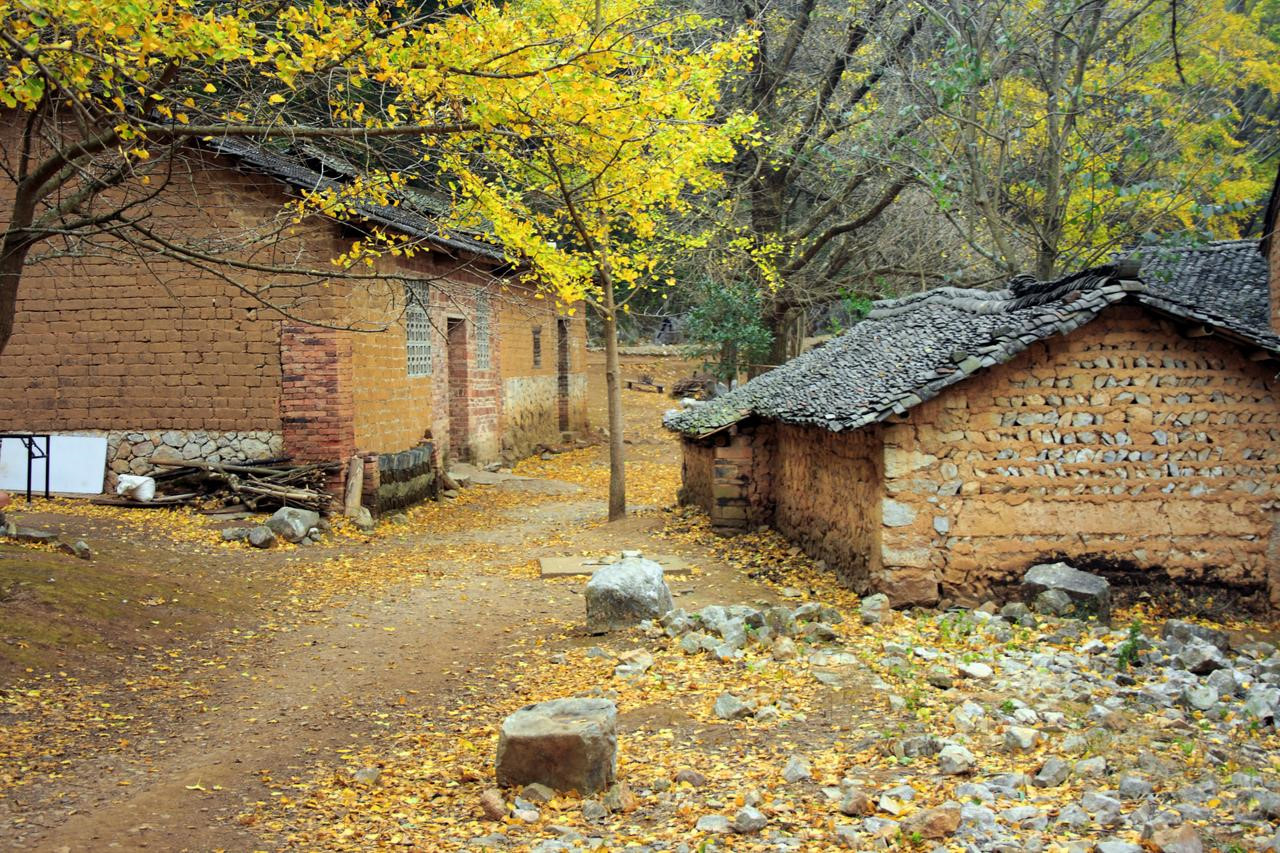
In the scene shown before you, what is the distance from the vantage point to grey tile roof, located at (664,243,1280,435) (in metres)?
9.20

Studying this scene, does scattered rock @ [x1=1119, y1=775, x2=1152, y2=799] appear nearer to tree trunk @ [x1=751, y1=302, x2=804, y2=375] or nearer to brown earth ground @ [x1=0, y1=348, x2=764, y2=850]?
brown earth ground @ [x1=0, y1=348, x2=764, y2=850]

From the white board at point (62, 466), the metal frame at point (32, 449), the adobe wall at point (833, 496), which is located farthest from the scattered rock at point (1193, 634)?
the metal frame at point (32, 449)

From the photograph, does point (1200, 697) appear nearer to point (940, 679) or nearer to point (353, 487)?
point (940, 679)

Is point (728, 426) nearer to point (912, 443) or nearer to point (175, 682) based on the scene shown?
point (912, 443)

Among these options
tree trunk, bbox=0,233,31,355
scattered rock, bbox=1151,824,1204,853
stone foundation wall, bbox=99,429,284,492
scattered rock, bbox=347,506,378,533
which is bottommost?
scattered rock, bbox=1151,824,1204,853

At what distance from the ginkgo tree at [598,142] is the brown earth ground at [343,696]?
3.68 m

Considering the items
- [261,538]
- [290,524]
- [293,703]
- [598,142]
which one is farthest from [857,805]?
[290,524]

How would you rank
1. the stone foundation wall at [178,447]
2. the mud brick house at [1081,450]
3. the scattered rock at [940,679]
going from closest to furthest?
the scattered rock at [940,679]
the mud brick house at [1081,450]
the stone foundation wall at [178,447]

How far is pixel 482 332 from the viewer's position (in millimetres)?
20328

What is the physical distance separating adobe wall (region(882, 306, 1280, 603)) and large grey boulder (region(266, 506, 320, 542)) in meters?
6.84

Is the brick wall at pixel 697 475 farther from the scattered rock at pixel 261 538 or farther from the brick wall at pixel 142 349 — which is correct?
the brick wall at pixel 142 349

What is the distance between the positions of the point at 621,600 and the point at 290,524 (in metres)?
5.34

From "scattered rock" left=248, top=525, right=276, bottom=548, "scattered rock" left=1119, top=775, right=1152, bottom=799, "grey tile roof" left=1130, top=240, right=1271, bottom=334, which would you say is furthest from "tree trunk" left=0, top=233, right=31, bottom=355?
"grey tile roof" left=1130, top=240, right=1271, bottom=334

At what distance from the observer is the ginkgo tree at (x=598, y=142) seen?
7.35m
